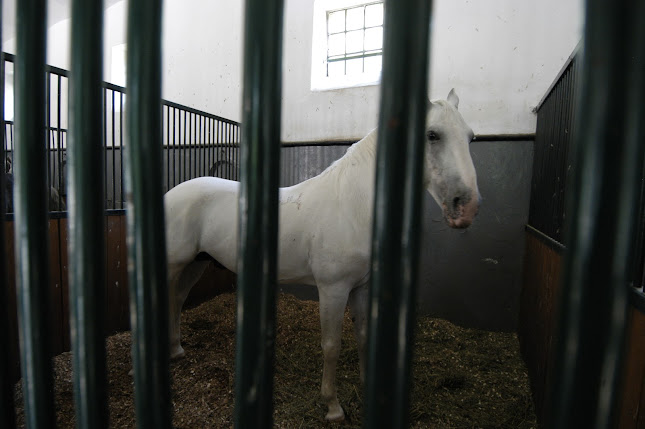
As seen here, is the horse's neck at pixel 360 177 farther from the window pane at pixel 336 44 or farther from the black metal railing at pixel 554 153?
the window pane at pixel 336 44

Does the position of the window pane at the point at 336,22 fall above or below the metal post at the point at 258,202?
above

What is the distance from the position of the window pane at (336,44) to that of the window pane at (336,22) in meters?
0.05

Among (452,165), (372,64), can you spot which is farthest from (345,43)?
(452,165)

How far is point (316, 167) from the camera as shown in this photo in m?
2.91

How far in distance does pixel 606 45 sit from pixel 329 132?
2859mm

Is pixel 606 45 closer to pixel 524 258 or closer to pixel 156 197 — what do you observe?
pixel 156 197

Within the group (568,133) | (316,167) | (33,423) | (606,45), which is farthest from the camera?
(316,167)

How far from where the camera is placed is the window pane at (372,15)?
2.90 meters

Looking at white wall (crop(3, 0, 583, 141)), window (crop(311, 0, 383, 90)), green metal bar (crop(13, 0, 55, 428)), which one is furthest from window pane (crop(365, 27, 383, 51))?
green metal bar (crop(13, 0, 55, 428))

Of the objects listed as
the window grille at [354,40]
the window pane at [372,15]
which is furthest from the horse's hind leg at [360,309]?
the window pane at [372,15]

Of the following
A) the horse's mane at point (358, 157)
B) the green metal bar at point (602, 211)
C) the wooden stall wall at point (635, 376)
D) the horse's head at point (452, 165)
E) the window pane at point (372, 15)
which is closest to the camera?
the green metal bar at point (602, 211)

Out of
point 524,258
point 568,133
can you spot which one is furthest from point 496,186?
point 568,133

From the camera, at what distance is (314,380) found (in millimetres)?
1723

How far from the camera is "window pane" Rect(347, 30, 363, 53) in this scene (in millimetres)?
3010
